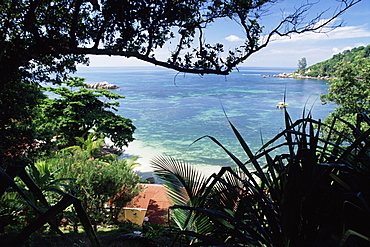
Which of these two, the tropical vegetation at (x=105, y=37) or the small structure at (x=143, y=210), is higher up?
the tropical vegetation at (x=105, y=37)

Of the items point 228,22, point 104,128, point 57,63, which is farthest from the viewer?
point 104,128

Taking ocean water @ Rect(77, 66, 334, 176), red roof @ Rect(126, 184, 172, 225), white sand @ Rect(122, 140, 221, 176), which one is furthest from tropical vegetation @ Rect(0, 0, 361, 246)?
white sand @ Rect(122, 140, 221, 176)

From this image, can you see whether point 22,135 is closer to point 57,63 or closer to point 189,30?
point 57,63

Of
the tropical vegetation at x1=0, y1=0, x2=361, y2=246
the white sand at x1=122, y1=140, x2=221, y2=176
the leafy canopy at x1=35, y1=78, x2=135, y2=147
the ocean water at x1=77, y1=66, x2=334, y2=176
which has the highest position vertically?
the tropical vegetation at x1=0, y1=0, x2=361, y2=246

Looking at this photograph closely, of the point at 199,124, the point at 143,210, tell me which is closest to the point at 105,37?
the point at 143,210

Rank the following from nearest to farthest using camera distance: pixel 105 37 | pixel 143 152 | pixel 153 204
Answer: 1. pixel 105 37
2. pixel 153 204
3. pixel 143 152

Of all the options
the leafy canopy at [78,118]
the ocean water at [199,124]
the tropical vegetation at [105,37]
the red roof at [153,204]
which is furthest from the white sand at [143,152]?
the tropical vegetation at [105,37]

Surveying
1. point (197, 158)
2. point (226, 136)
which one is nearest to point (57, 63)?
point (197, 158)

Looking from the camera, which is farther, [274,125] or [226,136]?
[274,125]

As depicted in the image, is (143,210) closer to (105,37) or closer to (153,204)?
(153,204)

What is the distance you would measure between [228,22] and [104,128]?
11.3 meters

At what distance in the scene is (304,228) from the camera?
3.12 ft

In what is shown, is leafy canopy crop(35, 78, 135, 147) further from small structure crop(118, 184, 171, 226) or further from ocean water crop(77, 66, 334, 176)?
small structure crop(118, 184, 171, 226)

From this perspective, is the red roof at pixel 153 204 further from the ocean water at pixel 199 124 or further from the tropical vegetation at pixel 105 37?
the ocean water at pixel 199 124
